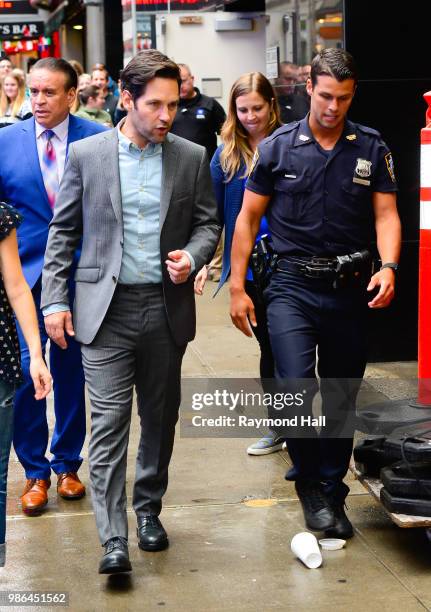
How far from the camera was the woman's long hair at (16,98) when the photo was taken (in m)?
12.3

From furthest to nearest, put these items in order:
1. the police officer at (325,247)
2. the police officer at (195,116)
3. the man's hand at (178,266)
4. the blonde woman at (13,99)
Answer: the police officer at (195,116) → the blonde woman at (13,99) → the police officer at (325,247) → the man's hand at (178,266)

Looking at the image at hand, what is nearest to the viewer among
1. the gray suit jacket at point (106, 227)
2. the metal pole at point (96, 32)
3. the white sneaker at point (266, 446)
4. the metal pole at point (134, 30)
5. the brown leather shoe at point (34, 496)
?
the gray suit jacket at point (106, 227)

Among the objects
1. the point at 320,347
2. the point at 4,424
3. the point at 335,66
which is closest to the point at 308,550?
the point at 320,347

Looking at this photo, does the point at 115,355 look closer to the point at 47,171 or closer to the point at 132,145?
the point at 132,145

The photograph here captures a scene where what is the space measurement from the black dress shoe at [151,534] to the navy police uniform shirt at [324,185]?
1268 millimetres

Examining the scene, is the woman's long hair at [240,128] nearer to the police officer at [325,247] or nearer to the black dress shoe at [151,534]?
the police officer at [325,247]

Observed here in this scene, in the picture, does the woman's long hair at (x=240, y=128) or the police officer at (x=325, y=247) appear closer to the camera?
the police officer at (x=325, y=247)

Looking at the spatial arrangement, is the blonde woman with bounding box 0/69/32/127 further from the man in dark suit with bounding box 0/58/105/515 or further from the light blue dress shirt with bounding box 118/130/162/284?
the light blue dress shirt with bounding box 118/130/162/284

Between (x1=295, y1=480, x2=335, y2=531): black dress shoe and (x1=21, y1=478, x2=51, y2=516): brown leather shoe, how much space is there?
1.23m

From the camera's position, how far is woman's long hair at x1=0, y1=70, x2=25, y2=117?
12.3 meters

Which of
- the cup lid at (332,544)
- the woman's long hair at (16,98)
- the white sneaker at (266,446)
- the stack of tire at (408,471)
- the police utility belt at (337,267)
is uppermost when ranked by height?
the woman's long hair at (16,98)

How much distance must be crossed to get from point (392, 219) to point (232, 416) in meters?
2.31

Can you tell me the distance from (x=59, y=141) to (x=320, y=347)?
159cm

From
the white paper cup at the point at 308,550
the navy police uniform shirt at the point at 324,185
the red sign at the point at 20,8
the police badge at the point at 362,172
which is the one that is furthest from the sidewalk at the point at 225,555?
the red sign at the point at 20,8
